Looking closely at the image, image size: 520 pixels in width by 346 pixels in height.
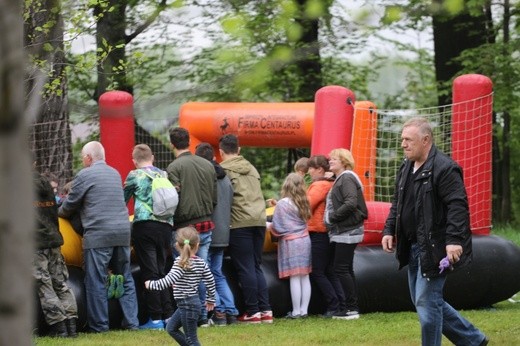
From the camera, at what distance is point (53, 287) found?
8.69m

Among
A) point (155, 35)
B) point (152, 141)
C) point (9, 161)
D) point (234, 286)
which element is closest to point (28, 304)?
point (9, 161)

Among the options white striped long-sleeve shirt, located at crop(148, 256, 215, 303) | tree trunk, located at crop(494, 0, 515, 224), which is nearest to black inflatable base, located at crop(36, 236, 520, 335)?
white striped long-sleeve shirt, located at crop(148, 256, 215, 303)

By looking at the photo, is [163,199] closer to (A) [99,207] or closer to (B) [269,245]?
(A) [99,207]

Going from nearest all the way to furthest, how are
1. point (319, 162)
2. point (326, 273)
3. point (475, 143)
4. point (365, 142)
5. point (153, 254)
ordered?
point (153, 254) < point (319, 162) < point (326, 273) < point (475, 143) < point (365, 142)

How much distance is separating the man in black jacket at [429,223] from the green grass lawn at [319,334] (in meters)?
1.61

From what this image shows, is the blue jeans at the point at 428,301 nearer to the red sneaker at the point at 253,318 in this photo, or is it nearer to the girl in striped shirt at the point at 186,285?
the girl in striped shirt at the point at 186,285

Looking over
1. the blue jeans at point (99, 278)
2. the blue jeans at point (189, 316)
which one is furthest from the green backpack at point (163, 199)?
the blue jeans at point (189, 316)

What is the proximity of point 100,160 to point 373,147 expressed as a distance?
3378 mm

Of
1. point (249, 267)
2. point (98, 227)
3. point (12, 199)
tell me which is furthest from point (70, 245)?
point (12, 199)

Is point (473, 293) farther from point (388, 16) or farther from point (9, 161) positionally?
point (9, 161)

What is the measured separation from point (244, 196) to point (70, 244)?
1.57 meters

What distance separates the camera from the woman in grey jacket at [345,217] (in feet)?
31.5

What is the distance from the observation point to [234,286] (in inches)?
390

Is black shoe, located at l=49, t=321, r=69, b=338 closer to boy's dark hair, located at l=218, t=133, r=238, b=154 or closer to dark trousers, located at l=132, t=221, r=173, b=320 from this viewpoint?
dark trousers, located at l=132, t=221, r=173, b=320
